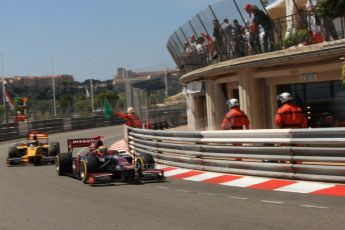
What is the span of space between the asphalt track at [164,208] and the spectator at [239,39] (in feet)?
22.2

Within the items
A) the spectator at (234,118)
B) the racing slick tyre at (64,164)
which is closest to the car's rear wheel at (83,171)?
the racing slick tyre at (64,164)

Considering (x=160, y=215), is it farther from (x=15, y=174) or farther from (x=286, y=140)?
(x=15, y=174)

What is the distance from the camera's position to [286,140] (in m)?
10.6

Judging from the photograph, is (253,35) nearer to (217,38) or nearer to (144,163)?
(217,38)

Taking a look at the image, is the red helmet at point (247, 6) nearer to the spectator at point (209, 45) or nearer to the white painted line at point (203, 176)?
the spectator at point (209, 45)

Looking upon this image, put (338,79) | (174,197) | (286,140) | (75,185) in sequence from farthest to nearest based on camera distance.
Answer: (338,79) < (75,185) < (286,140) < (174,197)

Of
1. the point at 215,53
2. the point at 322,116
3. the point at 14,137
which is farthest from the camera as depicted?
the point at 14,137

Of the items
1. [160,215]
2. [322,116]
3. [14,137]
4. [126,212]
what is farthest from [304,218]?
[14,137]

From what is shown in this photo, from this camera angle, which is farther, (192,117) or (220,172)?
(192,117)

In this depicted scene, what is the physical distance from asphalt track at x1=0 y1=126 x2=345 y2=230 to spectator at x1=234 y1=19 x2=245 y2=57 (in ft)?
22.2

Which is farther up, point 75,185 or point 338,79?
point 338,79

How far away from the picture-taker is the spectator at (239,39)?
55.5 ft

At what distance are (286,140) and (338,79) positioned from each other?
5941 millimetres

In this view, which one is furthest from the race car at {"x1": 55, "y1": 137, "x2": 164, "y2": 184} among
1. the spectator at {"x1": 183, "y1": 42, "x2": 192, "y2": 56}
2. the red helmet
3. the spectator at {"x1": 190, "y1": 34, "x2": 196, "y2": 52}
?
the spectator at {"x1": 183, "y1": 42, "x2": 192, "y2": 56}
